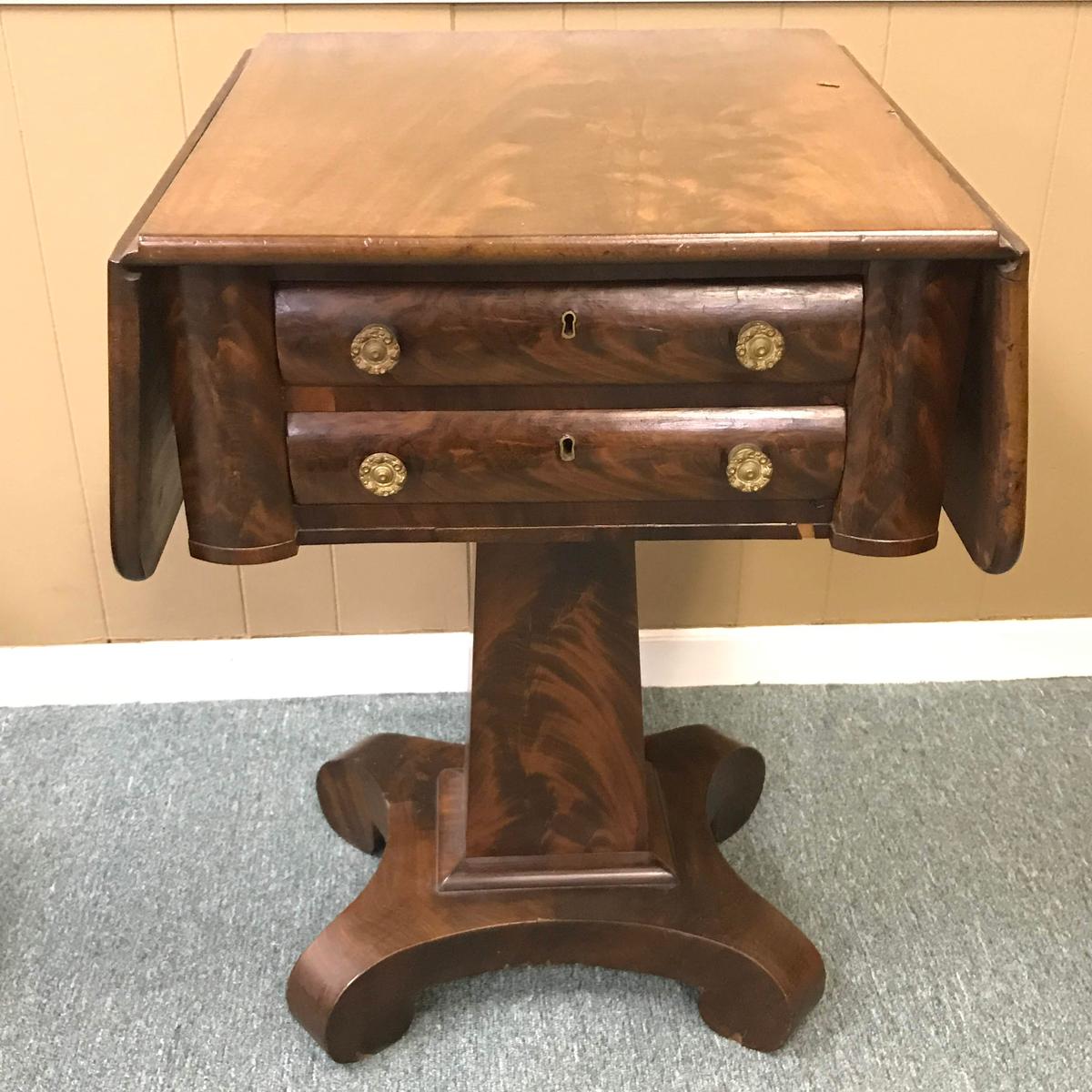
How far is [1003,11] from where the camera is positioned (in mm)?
1354

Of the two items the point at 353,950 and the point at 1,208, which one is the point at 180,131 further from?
the point at 353,950

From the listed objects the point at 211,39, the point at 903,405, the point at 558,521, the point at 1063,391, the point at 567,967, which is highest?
the point at 211,39

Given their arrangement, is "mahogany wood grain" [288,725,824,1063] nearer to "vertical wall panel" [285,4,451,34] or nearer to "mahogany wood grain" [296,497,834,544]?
"mahogany wood grain" [296,497,834,544]

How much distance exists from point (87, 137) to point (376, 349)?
0.72m

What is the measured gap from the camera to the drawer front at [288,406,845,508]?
883 millimetres

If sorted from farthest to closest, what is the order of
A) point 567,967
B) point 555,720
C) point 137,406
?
point 567,967 → point 555,720 → point 137,406

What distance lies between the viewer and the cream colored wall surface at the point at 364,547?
4.38ft

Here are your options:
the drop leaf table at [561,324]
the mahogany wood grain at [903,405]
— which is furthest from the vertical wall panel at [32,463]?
the mahogany wood grain at [903,405]

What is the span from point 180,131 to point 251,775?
A: 790mm

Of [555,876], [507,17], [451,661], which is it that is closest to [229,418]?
[555,876]

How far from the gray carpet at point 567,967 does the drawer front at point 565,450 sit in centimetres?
63

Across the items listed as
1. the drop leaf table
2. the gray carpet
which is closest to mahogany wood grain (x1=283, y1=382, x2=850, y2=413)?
the drop leaf table

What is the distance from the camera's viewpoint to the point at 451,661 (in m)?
1.70

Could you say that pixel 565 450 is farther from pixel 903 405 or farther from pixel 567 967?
pixel 567 967
